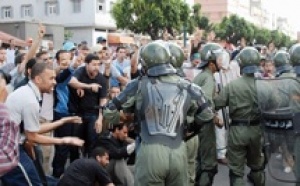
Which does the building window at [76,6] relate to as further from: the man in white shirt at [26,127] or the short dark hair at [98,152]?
the man in white shirt at [26,127]

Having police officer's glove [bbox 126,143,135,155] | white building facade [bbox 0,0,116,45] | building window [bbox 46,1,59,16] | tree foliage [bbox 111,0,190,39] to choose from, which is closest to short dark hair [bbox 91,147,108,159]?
police officer's glove [bbox 126,143,135,155]

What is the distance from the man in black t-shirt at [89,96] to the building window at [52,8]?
1841 inches

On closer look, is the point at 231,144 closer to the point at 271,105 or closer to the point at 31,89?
the point at 271,105

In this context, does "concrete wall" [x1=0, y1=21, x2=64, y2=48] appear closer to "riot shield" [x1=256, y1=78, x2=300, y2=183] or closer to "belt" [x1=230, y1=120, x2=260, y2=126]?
"belt" [x1=230, y1=120, x2=260, y2=126]

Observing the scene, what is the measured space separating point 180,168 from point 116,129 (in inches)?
96.7

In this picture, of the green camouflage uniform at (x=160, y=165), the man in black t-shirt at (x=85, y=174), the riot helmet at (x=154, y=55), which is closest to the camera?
the green camouflage uniform at (x=160, y=165)

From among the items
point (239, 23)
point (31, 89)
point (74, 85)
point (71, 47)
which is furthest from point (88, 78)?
point (239, 23)

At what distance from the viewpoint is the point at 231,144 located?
22.3 feet

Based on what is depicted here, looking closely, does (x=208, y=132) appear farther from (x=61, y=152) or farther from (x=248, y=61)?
(x=61, y=152)

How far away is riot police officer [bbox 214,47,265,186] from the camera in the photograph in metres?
6.71

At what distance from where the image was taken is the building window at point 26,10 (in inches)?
2159

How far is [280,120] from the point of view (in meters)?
5.85

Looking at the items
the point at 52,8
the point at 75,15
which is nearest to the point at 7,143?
the point at 75,15

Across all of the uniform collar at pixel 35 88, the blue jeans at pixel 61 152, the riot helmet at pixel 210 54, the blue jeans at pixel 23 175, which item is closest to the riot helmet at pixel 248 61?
the riot helmet at pixel 210 54
